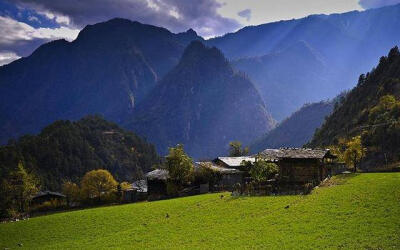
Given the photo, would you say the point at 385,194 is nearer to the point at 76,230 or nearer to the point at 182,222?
the point at 182,222

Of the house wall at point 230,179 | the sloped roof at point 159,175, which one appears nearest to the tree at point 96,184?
the sloped roof at point 159,175

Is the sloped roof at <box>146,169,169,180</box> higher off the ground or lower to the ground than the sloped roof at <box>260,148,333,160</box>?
lower

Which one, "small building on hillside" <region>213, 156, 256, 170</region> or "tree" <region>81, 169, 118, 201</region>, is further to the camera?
"tree" <region>81, 169, 118, 201</region>

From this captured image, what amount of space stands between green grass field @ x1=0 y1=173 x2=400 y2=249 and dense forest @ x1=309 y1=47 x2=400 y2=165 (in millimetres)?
64402

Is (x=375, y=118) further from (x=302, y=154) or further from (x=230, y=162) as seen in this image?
(x=302, y=154)

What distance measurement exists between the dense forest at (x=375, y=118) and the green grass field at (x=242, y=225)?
64.4 m

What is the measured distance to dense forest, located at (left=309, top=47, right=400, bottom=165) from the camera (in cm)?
11231

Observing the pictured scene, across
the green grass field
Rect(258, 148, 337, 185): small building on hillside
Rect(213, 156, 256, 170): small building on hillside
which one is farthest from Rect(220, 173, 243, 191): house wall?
the green grass field

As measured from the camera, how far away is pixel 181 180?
254 feet

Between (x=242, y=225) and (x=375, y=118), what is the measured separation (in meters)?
114

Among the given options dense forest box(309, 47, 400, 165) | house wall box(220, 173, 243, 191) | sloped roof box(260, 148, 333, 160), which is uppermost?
dense forest box(309, 47, 400, 165)

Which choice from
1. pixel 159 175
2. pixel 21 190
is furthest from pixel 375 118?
pixel 21 190

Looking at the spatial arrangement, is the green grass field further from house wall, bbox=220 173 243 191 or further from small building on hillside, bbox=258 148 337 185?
house wall, bbox=220 173 243 191

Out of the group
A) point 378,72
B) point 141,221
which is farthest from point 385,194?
point 378,72
